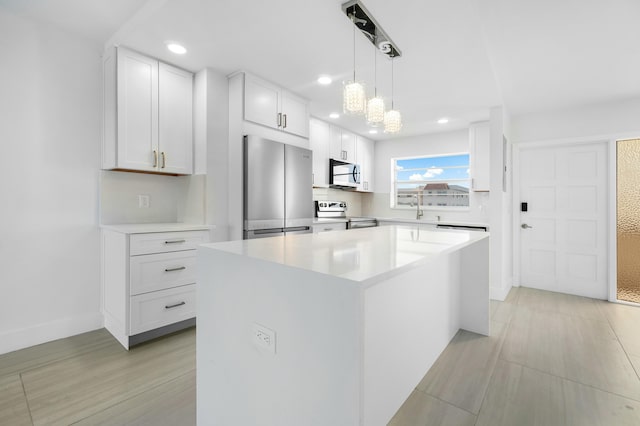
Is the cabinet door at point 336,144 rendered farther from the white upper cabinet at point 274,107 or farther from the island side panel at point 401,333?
the island side panel at point 401,333

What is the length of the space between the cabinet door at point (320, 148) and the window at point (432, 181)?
170cm

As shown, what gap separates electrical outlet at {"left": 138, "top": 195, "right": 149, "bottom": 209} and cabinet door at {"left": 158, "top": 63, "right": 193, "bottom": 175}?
41 centimetres

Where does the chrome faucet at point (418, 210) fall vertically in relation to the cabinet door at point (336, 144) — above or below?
below

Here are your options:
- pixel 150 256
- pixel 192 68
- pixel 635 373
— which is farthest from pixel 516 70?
pixel 150 256

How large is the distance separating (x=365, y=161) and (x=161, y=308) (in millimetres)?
4123

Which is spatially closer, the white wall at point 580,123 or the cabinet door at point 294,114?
the cabinet door at point 294,114

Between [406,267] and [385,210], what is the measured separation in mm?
4803

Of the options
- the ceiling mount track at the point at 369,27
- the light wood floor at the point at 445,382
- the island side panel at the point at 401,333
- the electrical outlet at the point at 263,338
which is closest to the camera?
the electrical outlet at the point at 263,338

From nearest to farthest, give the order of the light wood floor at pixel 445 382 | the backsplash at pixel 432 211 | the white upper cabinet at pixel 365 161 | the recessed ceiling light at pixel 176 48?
the light wood floor at pixel 445 382
the recessed ceiling light at pixel 176 48
the backsplash at pixel 432 211
the white upper cabinet at pixel 365 161

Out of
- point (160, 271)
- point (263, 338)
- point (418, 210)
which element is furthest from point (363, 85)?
point (418, 210)

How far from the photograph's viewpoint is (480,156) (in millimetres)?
4285

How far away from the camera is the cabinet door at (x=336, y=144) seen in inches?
181

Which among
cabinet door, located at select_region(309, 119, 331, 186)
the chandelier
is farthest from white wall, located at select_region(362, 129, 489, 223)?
the chandelier

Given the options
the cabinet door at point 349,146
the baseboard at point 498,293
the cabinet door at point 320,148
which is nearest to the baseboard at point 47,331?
the cabinet door at point 320,148
